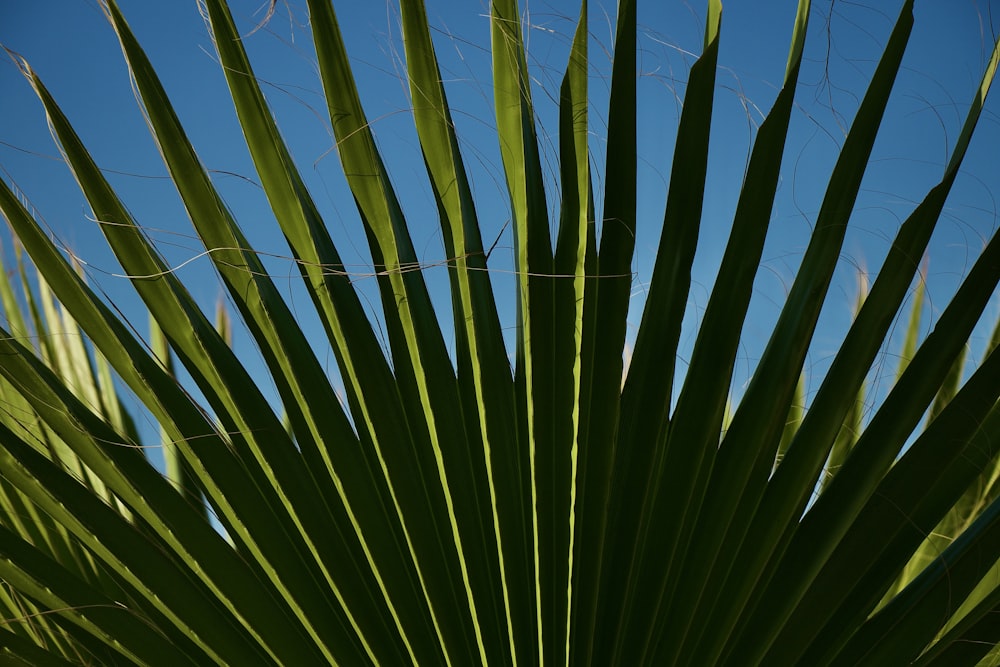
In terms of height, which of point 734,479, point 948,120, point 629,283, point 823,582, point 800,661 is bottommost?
point 800,661

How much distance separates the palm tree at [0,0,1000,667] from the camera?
744 millimetres

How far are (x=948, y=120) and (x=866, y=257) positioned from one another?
391 mm

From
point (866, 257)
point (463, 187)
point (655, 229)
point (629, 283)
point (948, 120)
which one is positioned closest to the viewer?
point (629, 283)

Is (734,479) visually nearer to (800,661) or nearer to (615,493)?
(615,493)

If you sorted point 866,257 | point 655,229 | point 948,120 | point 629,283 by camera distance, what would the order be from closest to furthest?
point 629,283 < point 655,229 < point 948,120 < point 866,257

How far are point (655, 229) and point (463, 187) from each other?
29cm

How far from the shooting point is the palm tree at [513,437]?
0.74 meters

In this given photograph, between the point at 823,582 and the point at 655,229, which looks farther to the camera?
the point at 655,229

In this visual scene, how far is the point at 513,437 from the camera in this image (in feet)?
2.72

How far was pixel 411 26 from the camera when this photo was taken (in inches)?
30.5

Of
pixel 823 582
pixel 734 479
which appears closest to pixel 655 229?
pixel 734 479

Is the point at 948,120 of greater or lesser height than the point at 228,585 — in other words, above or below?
above

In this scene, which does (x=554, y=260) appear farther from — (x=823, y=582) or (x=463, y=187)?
(x=823, y=582)

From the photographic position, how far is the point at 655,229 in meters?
0.99
